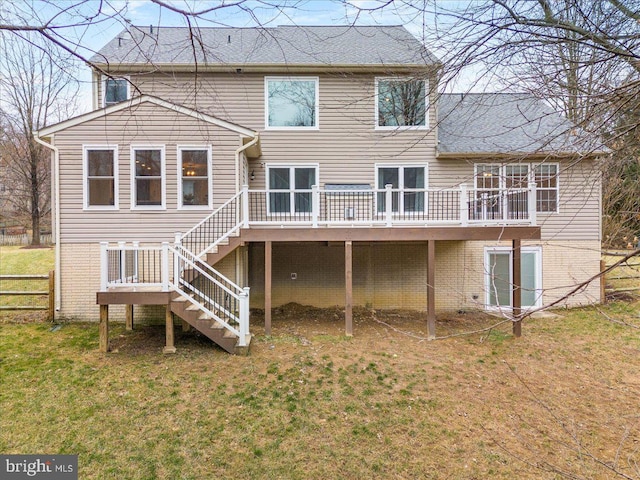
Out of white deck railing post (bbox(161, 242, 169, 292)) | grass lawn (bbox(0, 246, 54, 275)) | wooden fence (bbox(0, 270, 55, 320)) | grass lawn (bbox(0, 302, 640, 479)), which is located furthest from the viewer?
grass lawn (bbox(0, 246, 54, 275))

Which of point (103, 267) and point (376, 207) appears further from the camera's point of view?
point (376, 207)

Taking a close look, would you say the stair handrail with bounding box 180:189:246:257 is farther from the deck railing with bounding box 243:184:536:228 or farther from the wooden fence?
the wooden fence

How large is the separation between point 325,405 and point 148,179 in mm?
6735

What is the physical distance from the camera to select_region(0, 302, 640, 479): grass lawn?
3.87m

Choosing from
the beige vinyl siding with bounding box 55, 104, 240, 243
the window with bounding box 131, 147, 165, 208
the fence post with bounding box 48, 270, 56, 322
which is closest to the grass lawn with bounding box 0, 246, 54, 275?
the fence post with bounding box 48, 270, 56, 322

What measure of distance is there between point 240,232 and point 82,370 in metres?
3.76

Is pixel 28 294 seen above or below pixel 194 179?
below

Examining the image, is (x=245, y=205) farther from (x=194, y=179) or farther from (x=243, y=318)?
(x=243, y=318)

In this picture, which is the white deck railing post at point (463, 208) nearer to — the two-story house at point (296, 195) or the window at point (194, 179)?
the two-story house at point (296, 195)

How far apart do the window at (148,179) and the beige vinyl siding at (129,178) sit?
0.45 ft

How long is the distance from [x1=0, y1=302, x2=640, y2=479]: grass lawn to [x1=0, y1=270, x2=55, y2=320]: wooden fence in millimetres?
1174

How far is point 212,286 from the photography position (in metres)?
8.57

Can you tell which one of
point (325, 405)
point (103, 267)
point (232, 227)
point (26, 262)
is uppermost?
point (232, 227)

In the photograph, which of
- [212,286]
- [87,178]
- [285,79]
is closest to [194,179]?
[87,178]
